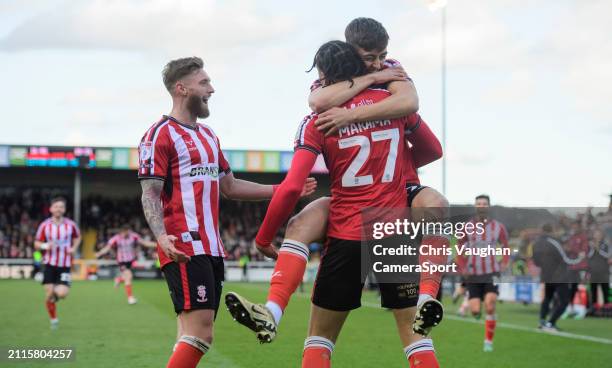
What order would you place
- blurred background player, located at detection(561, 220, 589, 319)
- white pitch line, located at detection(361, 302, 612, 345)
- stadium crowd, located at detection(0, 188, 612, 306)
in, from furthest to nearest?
stadium crowd, located at detection(0, 188, 612, 306) < blurred background player, located at detection(561, 220, 589, 319) < white pitch line, located at detection(361, 302, 612, 345)

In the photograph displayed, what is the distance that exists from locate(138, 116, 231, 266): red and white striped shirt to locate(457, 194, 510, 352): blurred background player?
747 centimetres

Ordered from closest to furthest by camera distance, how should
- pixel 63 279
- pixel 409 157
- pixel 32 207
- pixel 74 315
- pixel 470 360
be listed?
1. pixel 409 157
2. pixel 470 360
3. pixel 63 279
4. pixel 74 315
5. pixel 32 207

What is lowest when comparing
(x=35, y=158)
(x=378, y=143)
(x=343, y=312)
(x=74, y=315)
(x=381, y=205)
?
(x=74, y=315)

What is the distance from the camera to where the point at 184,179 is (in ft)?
19.1

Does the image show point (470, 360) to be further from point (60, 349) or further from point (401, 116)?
point (401, 116)

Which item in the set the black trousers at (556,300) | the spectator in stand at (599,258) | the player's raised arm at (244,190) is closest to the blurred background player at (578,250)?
the spectator in stand at (599,258)

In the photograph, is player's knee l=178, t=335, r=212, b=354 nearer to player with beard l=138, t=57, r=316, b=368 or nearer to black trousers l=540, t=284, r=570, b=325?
player with beard l=138, t=57, r=316, b=368

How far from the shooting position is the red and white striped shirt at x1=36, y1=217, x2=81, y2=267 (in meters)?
15.6

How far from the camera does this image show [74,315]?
17.8 metres

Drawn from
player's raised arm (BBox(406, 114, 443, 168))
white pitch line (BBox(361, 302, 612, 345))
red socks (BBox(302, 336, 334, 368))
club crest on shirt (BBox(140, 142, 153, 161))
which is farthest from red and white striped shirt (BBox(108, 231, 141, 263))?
player's raised arm (BBox(406, 114, 443, 168))

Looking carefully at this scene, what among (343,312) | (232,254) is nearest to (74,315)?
(343,312)

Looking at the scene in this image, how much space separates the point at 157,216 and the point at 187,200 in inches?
11.1

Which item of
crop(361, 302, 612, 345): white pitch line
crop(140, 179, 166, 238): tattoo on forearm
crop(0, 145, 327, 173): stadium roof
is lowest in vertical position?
crop(361, 302, 612, 345): white pitch line

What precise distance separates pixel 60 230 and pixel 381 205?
11.9 m
